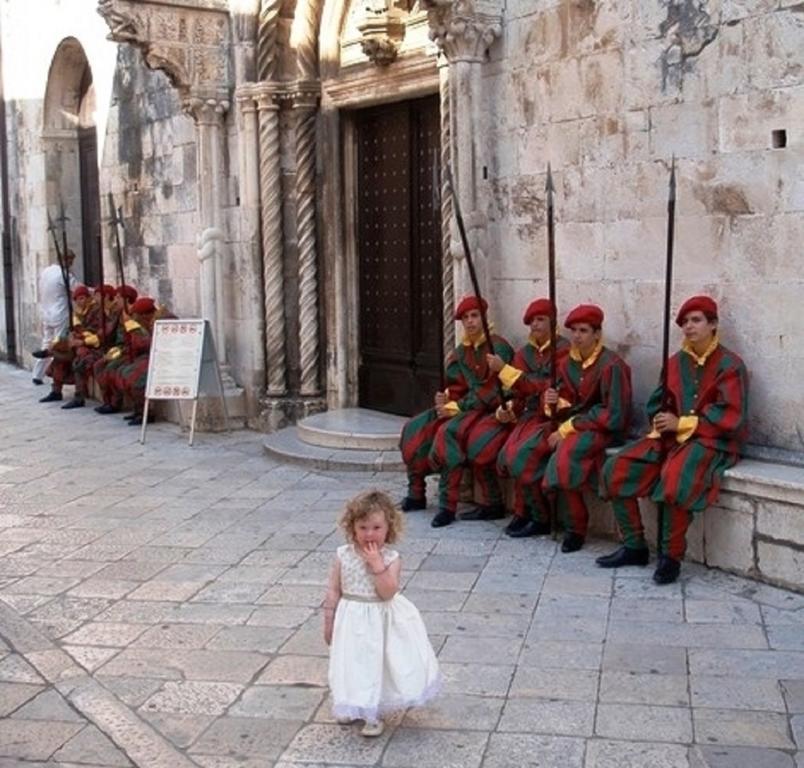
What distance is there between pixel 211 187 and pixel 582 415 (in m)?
5.15

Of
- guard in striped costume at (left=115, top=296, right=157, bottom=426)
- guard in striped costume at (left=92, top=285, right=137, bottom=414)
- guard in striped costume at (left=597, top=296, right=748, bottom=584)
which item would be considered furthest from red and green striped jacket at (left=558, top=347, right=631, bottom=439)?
guard in striped costume at (left=92, top=285, right=137, bottom=414)

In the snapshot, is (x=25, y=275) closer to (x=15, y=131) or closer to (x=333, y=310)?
(x=15, y=131)

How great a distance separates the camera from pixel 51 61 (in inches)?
573

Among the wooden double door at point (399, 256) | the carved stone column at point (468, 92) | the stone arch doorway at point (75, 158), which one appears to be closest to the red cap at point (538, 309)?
the carved stone column at point (468, 92)

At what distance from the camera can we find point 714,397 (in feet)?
18.8

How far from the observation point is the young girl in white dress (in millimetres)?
3922

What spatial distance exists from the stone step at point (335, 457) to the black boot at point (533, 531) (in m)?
1.62

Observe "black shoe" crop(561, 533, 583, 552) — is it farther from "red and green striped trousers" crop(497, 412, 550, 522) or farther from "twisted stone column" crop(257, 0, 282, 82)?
"twisted stone column" crop(257, 0, 282, 82)

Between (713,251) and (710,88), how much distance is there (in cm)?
80

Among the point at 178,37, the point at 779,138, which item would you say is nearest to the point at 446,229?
the point at 779,138

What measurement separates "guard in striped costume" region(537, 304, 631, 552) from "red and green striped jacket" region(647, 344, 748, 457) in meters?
0.40

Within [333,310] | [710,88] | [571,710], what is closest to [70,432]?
[333,310]

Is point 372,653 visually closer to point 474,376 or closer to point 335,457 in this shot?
point 474,376

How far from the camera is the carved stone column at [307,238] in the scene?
383 inches
